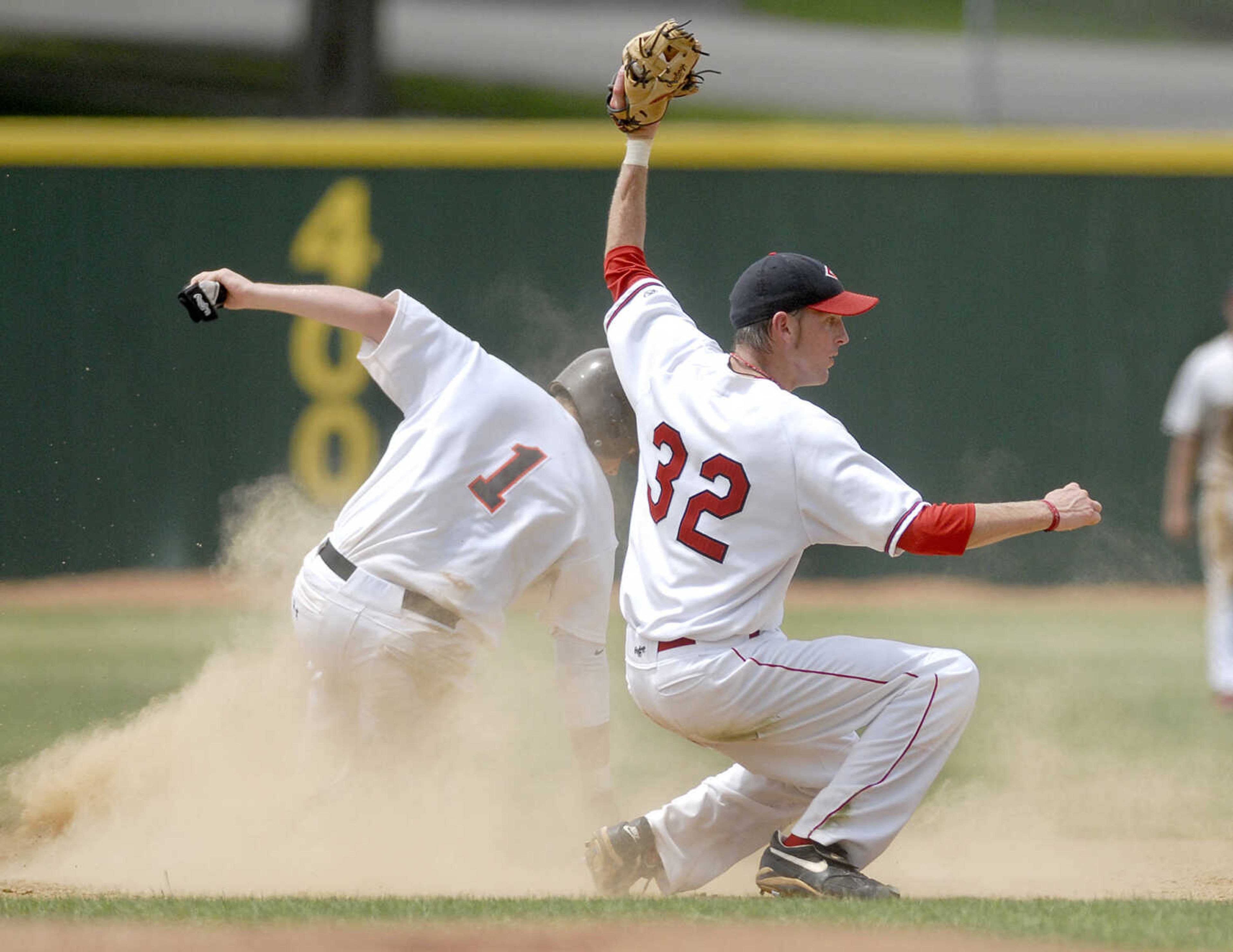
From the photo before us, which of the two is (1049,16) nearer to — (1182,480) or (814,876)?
(1182,480)

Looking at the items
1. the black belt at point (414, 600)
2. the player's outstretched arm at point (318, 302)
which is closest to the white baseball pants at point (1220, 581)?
the black belt at point (414, 600)

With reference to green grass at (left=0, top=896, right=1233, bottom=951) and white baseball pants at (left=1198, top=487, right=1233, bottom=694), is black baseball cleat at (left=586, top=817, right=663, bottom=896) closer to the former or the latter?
green grass at (left=0, top=896, right=1233, bottom=951)

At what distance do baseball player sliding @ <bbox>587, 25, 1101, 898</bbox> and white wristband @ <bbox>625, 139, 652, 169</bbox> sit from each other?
652 mm

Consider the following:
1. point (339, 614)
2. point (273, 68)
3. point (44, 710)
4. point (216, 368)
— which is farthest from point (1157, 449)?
point (273, 68)

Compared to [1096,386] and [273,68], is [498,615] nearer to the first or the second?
[1096,386]

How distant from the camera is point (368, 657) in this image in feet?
14.2

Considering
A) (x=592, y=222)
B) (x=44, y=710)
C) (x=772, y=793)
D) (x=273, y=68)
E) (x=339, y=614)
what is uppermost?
(x=273, y=68)

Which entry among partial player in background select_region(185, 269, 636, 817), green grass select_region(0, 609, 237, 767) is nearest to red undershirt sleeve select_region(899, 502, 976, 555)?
partial player in background select_region(185, 269, 636, 817)

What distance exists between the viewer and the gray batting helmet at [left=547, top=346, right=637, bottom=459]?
183 inches

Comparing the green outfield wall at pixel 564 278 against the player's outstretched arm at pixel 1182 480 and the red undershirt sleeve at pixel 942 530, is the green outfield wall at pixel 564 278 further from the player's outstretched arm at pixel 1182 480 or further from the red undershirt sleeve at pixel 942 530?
the red undershirt sleeve at pixel 942 530

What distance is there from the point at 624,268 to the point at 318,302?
911 millimetres

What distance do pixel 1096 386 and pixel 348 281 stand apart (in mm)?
5117

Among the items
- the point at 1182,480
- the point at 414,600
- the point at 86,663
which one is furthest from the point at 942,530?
the point at 86,663

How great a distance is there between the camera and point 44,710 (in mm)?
6844
